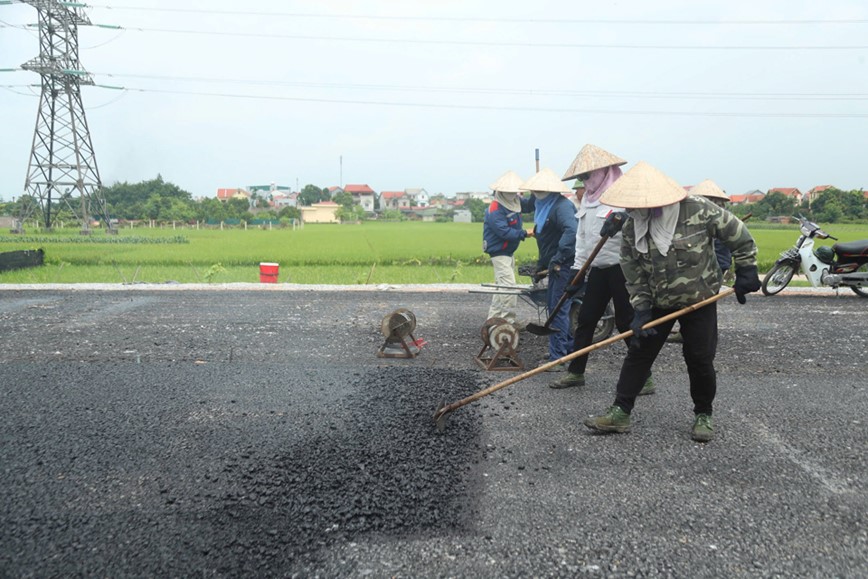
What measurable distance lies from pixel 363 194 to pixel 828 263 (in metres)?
97.9

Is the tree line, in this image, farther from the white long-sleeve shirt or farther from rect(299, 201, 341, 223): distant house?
the white long-sleeve shirt

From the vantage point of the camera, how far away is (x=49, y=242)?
18406mm

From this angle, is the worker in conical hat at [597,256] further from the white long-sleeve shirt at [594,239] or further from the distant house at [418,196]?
the distant house at [418,196]

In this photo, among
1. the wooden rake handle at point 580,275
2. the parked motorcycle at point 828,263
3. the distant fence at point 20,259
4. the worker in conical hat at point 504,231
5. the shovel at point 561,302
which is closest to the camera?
the wooden rake handle at point 580,275

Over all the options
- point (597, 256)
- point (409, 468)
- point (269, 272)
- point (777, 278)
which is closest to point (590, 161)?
point (597, 256)

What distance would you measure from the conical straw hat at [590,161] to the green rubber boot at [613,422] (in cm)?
169

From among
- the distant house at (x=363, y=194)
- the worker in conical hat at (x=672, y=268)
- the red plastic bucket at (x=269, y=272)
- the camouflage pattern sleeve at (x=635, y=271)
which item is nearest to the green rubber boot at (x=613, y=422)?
the worker in conical hat at (x=672, y=268)

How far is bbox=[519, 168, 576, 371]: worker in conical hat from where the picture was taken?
5.00 metres

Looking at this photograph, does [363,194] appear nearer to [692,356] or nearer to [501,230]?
[501,230]

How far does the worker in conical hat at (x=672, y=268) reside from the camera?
3336 mm

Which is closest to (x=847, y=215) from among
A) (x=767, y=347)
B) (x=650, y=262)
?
(x=767, y=347)

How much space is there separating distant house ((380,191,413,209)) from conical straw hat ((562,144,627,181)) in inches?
3866

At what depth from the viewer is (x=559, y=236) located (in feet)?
17.7

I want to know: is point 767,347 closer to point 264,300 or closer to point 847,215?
point 264,300
